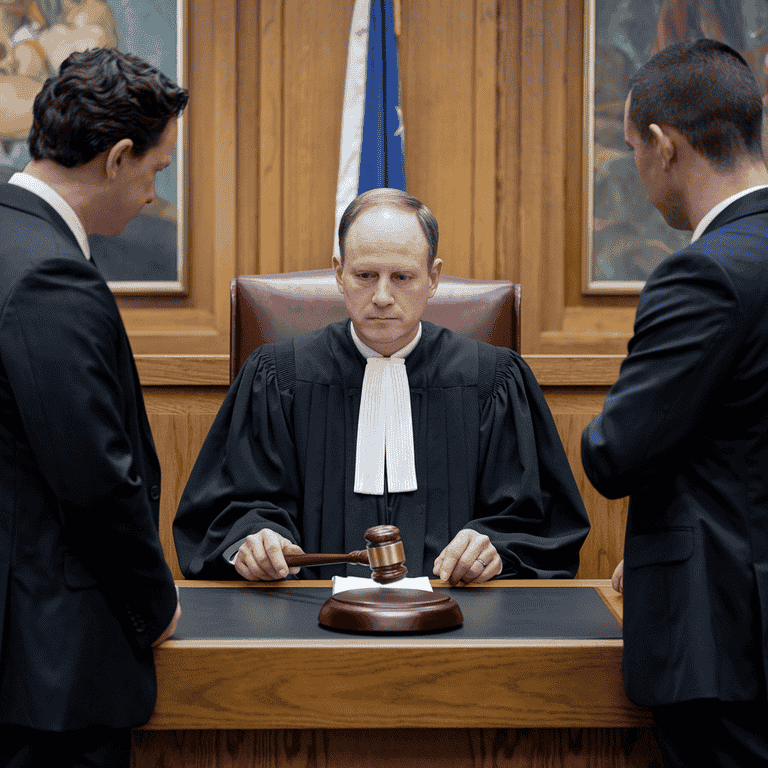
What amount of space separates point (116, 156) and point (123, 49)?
9.20 feet

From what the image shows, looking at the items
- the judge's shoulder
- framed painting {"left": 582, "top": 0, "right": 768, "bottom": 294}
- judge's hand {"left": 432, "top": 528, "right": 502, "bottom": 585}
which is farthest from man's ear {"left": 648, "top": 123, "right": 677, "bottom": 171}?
framed painting {"left": 582, "top": 0, "right": 768, "bottom": 294}

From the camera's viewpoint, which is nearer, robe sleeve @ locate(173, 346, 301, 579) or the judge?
robe sleeve @ locate(173, 346, 301, 579)

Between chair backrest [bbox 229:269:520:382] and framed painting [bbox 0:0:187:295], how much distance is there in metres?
1.18

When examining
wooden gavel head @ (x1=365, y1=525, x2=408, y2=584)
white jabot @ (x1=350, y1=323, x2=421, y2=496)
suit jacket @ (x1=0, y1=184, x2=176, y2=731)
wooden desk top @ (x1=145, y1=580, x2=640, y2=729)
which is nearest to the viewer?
suit jacket @ (x1=0, y1=184, x2=176, y2=731)

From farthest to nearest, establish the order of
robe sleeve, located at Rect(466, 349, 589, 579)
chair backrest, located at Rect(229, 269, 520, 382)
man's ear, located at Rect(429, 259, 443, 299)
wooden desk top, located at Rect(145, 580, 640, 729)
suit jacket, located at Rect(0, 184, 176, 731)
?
1. chair backrest, located at Rect(229, 269, 520, 382)
2. man's ear, located at Rect(429, 259, 443, 299)
3. robe sleeve, located at Rect(466, 349, 589, 579)
4. wooden desk top, located at Rect(145, 580, 640, 729)
5. suit jacket, located at Rect(0, 184, 176, 731)

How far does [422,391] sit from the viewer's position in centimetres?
261

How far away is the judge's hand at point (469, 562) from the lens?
186cm

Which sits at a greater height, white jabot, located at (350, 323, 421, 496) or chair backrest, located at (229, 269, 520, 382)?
chair backrest, located at (229, 269, 520, 382)

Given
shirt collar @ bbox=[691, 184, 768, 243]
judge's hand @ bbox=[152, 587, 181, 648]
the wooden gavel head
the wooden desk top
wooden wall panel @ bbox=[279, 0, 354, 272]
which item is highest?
wooden wall panel @ bbox=[279, 0, 354, 272]

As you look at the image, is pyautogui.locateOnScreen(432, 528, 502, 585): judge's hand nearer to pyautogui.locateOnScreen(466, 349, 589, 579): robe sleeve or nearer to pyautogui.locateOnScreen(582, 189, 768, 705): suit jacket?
pyautogui.locateOnScreen(466, 349, 589, 579): robe sleeve

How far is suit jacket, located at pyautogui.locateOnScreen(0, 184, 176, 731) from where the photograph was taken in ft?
3.99

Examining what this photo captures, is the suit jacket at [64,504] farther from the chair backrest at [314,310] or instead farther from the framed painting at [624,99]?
the framed painting at [624,99]

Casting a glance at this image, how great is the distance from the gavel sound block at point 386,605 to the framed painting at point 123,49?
273 cm

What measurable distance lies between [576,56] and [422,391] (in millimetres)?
2179
